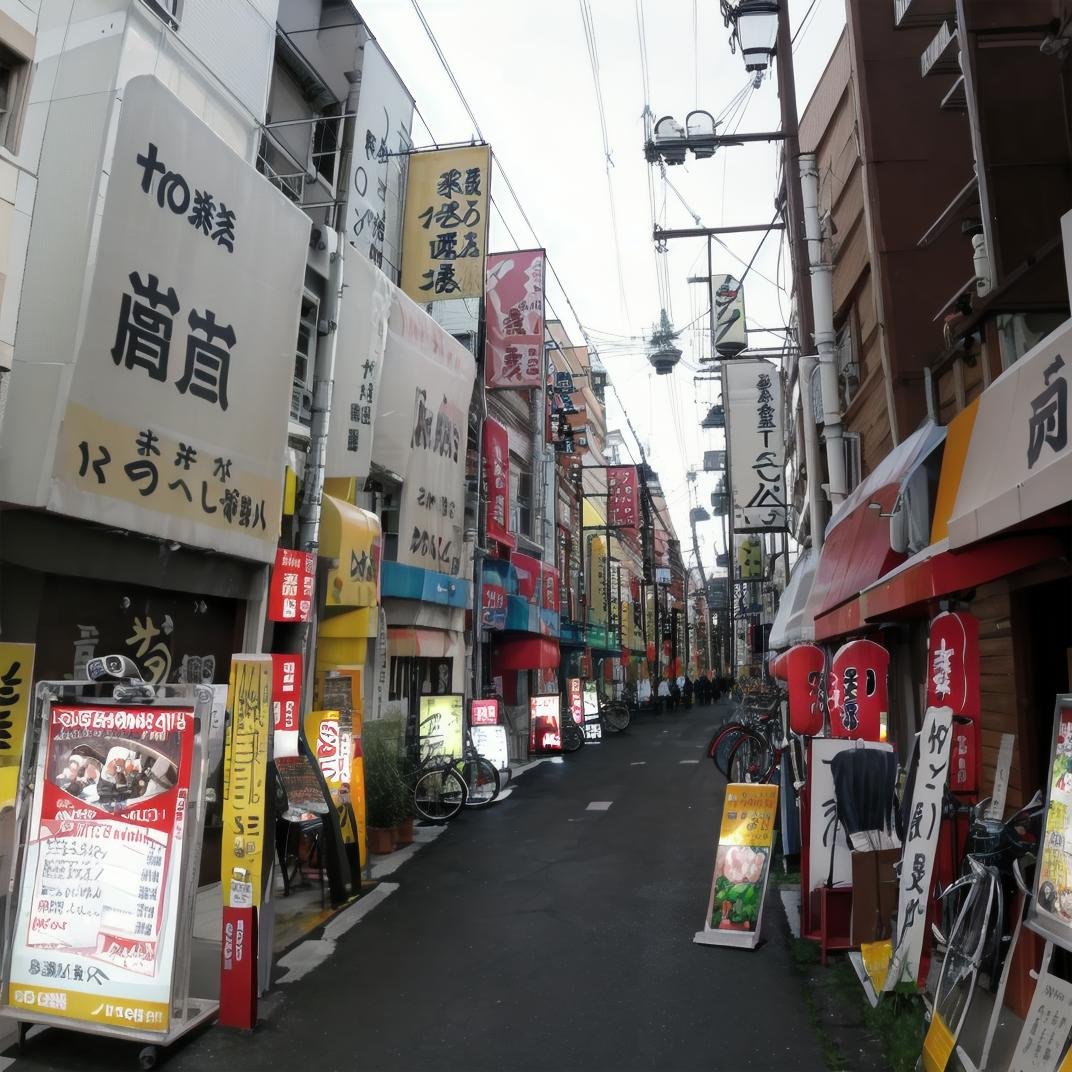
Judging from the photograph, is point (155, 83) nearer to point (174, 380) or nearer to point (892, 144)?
point (174, 380)

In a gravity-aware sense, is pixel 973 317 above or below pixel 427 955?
above

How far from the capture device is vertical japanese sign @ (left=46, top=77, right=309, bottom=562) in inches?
320

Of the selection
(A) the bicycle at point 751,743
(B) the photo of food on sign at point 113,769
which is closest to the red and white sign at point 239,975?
(B) the photo of food on sign at point 113,769

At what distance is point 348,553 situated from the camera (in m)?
12.8

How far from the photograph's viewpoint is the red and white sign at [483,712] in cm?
1816

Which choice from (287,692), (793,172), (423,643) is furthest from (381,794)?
(793,172)

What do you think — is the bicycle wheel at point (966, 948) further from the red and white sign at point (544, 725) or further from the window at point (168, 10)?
the red and white sign at point (544, 725)

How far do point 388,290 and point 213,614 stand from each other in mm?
6606

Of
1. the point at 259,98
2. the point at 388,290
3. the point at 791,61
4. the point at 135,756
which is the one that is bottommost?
the point at 135,756

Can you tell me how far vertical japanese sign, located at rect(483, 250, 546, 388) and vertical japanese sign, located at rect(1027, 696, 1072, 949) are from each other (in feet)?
53.0

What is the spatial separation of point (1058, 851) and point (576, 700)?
25.6 m

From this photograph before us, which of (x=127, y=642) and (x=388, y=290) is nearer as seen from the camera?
(x=127, y=642)

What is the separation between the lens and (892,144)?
1192 cm

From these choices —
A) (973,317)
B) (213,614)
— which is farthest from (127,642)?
(973,317)
